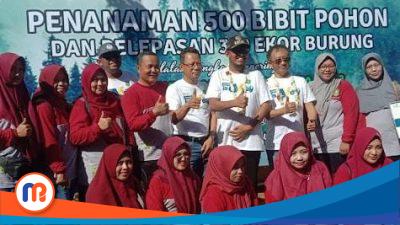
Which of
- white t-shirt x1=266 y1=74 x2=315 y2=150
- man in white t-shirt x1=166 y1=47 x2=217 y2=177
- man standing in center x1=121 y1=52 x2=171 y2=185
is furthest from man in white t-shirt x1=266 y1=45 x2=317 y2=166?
man standing in center x1=121 y1=52 x2=171 y2=185

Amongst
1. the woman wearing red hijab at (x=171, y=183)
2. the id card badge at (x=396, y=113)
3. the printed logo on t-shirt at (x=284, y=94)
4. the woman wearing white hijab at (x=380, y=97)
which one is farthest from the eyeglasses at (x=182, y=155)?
the id card badge at (x=396, y=113)

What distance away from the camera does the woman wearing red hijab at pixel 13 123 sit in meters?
3.95

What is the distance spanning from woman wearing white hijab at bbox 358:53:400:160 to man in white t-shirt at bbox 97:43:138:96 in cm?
135

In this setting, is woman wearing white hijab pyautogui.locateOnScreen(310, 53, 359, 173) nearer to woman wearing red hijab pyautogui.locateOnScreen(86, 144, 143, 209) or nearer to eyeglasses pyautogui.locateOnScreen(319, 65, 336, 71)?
eyeglasses pyautogui.locateOnScreen(319, 65, 336, 71)

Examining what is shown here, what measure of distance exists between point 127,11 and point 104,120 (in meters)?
0.61

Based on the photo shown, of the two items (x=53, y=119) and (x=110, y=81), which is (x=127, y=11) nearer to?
(x=110, y=81)

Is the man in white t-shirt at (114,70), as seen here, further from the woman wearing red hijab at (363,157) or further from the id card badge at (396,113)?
the id card badge at (396,113)

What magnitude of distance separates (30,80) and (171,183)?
946mm

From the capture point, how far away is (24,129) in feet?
13.0

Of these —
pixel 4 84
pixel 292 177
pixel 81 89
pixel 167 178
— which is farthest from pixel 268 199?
pixel 4 84

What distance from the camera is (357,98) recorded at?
4383 mm

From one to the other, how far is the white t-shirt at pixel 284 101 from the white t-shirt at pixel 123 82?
2.56ft

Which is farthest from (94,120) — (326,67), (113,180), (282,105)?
(326,67)

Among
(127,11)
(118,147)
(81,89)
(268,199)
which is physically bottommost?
(268,199)
